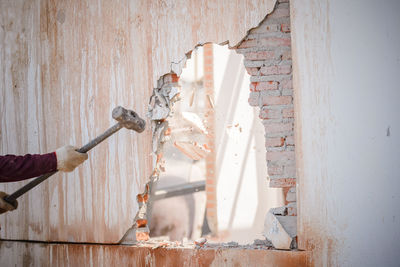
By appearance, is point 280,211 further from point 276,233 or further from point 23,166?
point 23,166

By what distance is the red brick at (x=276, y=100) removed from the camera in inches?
91.6

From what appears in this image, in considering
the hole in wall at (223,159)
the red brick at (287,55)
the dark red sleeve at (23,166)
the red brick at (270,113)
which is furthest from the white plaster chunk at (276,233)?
the hole in wall at (223,159)

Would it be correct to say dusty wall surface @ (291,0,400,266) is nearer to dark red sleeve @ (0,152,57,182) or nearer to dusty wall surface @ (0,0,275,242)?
dusty wall surface @ (0,0,275,242)

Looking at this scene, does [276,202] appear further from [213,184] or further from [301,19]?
[301,19]

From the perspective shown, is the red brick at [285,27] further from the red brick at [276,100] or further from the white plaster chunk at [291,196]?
the white plaster chunk at [291,196]

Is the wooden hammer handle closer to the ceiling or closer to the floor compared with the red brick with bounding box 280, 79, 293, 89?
closer to the floor

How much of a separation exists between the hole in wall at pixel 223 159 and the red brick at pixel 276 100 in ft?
8.45

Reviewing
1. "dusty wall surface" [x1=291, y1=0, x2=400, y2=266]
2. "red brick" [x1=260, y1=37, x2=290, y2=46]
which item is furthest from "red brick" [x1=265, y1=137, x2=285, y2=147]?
"red brick" [x1=260, y1=37, x2=290, y2=46]

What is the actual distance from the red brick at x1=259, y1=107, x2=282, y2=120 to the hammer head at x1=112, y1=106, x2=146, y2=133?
3.01 ft

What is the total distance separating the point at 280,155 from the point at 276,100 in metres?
0.42

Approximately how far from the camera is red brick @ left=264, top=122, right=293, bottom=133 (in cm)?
232

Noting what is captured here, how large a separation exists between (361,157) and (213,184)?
3308 millimetres

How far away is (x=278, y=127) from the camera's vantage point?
7.68ft

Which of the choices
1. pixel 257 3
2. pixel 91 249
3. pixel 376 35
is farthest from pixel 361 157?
pixel 91 249
